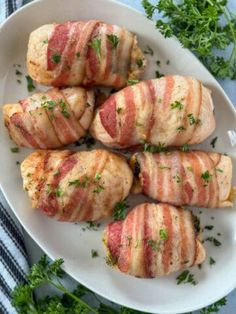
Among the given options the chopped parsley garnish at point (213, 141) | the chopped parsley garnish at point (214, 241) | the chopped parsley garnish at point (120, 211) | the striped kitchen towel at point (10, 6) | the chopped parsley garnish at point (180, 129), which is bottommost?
the chopped parsley garnish at point (214, 241)

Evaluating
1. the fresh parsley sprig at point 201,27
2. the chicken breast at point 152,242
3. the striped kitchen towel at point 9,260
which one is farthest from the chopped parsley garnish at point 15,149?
the fresh parsley sprig at point 201,27

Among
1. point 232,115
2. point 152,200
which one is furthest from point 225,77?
point 152,200

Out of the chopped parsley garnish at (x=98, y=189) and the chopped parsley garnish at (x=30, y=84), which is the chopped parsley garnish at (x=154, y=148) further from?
the chopped parsley garnish at (x=30, y=84)

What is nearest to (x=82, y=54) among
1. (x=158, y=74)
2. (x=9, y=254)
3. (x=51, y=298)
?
(x=158, y=74)

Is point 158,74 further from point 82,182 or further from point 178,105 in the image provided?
point 82,182

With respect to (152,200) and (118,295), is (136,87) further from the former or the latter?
(118,295)
